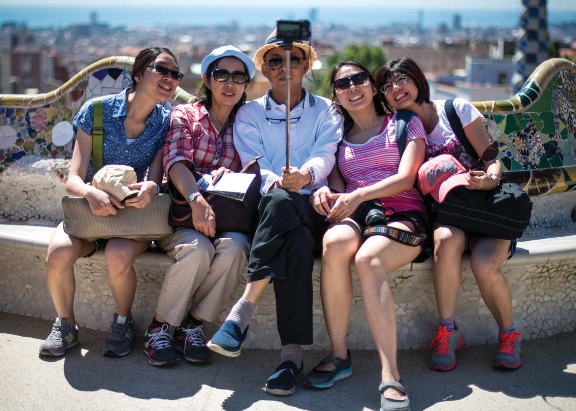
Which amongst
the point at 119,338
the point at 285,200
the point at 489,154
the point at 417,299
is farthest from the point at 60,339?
the point at 489,154

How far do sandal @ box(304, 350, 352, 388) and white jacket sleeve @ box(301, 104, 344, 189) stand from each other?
1010 mm

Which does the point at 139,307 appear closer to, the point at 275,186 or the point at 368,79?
the point at 275,186

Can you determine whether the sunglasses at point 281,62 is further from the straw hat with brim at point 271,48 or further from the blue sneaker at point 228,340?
the blue sneaker at point 228,340

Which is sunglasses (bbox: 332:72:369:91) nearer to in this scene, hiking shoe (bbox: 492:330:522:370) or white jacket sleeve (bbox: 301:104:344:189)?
white jacket sleeve (bbox: 301:104:344:189)

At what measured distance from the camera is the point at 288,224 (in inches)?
139

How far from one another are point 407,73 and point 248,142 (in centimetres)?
105

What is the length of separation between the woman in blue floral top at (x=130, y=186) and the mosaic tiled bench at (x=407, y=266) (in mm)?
242

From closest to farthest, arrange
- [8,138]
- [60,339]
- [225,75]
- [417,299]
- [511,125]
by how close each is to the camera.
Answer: [60,339]
[417,299]
[225,75]
[511,125]
[8,138]

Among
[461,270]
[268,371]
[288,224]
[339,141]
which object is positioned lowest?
[268,371]

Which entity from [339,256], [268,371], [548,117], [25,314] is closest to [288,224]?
[339,256]

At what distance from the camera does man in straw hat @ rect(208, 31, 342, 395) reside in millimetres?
3480

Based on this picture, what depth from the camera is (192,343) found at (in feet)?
12.3

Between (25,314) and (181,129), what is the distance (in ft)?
5.64

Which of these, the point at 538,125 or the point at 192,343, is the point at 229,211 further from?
the point at 538,125
